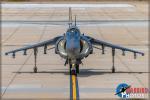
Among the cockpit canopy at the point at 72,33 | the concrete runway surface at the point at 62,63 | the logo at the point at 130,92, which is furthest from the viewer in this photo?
the cockpit canopy at the point at 72,33

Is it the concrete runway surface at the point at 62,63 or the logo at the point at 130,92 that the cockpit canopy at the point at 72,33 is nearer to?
the concrete runway surface at the point at 62,63

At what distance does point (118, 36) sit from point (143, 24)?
9389 millimetres

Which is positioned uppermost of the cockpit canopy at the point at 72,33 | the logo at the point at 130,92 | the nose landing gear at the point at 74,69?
the cockpit canopy at the point at 72,33

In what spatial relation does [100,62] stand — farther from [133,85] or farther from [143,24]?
[143,24]

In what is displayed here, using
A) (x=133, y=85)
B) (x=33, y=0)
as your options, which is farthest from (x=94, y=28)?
(x=33, y=0)

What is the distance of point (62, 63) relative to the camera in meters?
30.0

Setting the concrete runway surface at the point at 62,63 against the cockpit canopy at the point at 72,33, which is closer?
the concrete runway surface at the point at 62,63

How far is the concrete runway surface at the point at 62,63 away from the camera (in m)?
22.5

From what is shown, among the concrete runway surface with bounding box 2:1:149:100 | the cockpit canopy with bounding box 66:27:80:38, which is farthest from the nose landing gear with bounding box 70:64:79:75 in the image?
the cockpit canopy with bounding box 66:27:80:38

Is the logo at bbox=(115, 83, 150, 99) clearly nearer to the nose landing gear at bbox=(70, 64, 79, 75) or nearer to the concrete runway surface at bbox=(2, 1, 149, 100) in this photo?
the concrete runway surface at bbox=(2, 1, 149, 100)

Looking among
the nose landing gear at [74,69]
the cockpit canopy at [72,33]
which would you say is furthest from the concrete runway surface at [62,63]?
the cockpit canopy at [72,33]

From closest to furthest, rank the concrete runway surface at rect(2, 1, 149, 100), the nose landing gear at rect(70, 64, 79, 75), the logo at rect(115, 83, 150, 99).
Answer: the logo at rect(115, 83, 150, 99)
the concrete runway surface at rect(2, 1, 149, 100)
the nose landing gear at rect(70, 64, 79, 75)

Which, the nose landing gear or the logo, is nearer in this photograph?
the logo

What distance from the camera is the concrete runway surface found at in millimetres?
22469
